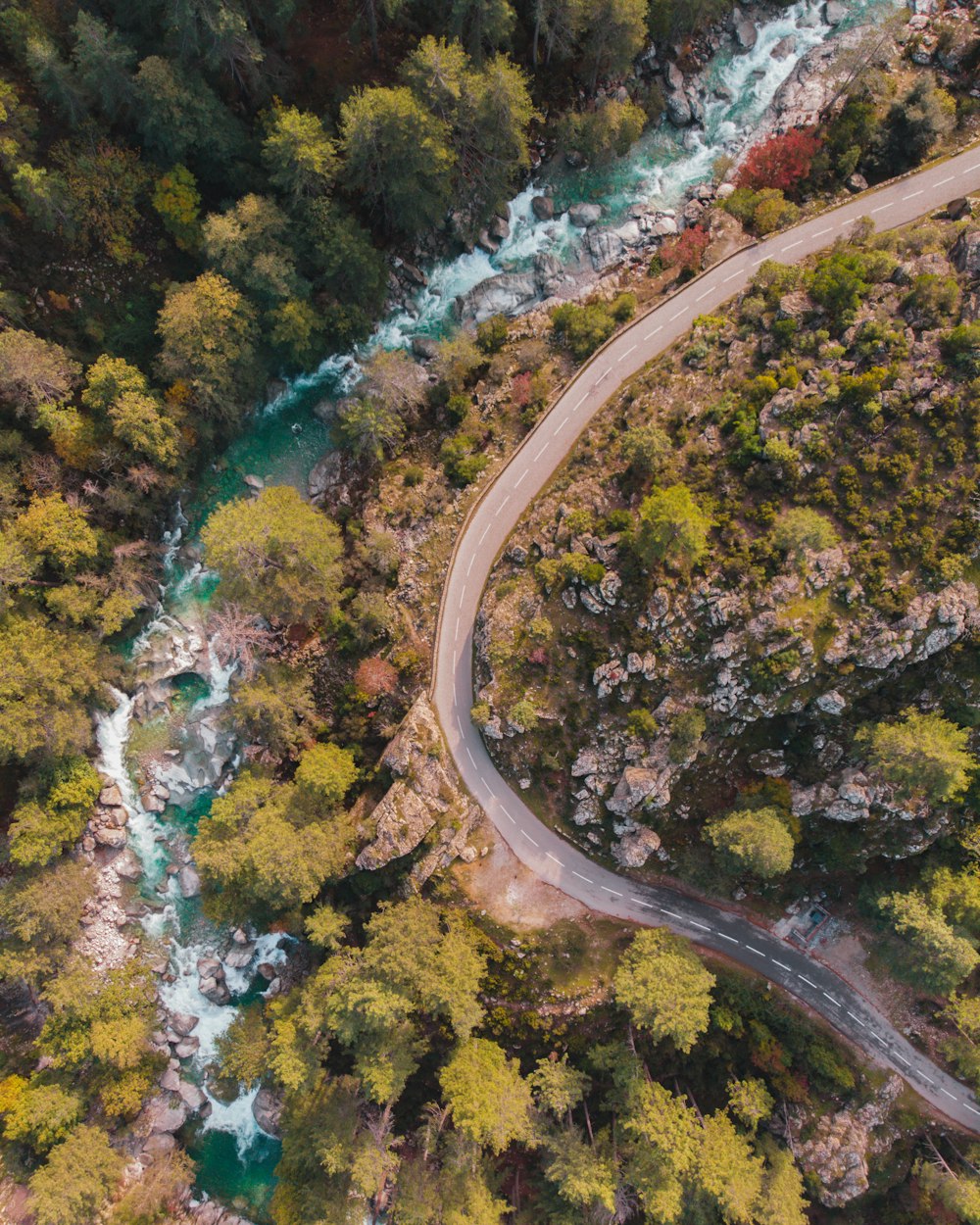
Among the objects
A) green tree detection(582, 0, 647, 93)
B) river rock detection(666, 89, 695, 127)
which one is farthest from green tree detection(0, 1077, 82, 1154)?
river rock detection(666, 89, 695, 127)

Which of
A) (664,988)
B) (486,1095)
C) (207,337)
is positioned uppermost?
(207,337)

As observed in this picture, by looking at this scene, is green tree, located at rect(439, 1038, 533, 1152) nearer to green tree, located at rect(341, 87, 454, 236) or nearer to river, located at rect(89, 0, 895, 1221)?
river, located at rect(89, 0, 895, 1221)

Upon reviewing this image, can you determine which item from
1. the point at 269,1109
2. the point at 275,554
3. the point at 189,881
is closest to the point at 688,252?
the point at 275,554

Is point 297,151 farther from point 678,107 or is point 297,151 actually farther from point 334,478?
point 678,107

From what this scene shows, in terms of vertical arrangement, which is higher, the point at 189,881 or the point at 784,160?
the point at 784,160

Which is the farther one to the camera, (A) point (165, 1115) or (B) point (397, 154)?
(A) point (165, 1115)
